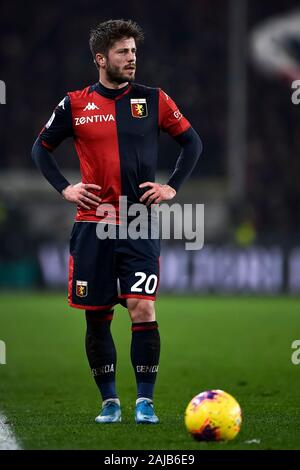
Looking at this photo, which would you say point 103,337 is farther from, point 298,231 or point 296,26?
point 296,26

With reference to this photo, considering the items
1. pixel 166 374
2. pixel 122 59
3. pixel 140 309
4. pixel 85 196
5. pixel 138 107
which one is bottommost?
pixel 166 374

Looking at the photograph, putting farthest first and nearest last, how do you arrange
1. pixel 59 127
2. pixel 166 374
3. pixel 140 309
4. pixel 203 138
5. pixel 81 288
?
1. pixel 203 138
2. pixel 166 374
3. pixel 59 127
4. pixel 81 288
5. pixel 140 309

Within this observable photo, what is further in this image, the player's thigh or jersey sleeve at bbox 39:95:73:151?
jersey sleeve at bbox 39:95:73:151

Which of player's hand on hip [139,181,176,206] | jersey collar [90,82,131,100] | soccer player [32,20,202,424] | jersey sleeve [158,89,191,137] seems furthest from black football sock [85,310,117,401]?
jersey collar [90,82,131,100]

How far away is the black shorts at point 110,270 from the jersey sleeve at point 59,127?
518mm

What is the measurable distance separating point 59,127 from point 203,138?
1655 cm

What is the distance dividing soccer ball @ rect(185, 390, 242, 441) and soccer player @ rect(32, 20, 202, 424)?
27.0 inches

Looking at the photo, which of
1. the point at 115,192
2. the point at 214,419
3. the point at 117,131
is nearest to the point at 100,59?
the point at 117,131

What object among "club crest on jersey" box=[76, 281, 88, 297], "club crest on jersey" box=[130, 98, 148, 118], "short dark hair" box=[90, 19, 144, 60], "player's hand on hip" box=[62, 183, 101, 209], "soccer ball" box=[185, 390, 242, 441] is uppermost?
"short dark hair" box=[90, 19, 144, 60]

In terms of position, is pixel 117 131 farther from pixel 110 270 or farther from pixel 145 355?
pixel 145 355

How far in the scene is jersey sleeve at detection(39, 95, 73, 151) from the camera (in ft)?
19.3

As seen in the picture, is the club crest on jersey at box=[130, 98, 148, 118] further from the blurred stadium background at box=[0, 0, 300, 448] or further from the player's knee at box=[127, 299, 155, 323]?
the blurred stadium background at box=[0, 0, 300, 448]

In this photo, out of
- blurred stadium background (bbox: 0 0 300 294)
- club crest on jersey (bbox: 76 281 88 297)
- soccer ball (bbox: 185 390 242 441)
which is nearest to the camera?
soccer ball (bbox: 185 390 242 441)

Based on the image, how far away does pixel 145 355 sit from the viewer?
18.8 ft
